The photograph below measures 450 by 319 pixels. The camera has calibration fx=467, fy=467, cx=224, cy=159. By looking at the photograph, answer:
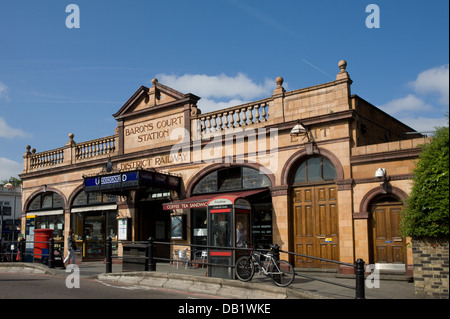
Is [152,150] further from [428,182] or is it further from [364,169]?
[428,182]

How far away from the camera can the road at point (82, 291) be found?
10734 millimetres

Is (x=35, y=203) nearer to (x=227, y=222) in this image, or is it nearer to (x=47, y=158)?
(x=47, y=158)

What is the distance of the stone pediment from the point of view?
20719mm

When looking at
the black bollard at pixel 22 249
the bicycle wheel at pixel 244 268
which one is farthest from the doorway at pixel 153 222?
the bicycle wheel at pixel 244 268

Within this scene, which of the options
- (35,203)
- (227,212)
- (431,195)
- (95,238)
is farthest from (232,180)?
(35,203)

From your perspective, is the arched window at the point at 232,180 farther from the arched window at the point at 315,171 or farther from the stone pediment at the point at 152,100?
the stone pediment at the point at 152,100

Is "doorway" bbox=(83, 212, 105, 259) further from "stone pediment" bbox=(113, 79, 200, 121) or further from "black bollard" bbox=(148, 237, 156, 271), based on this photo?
"black bollard" bbox=(148, 237, 156, 271)

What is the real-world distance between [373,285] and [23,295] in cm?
893

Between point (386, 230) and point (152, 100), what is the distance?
1224 cm

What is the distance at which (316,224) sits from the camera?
16.4 meters

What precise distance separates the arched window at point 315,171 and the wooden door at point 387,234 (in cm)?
192

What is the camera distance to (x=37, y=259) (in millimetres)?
18719

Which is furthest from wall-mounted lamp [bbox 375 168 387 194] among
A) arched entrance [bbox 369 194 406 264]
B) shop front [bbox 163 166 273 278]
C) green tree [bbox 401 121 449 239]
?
shop front [bbox 163 166 273 278]

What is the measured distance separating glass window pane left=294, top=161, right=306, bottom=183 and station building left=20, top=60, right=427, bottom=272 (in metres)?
0.04
